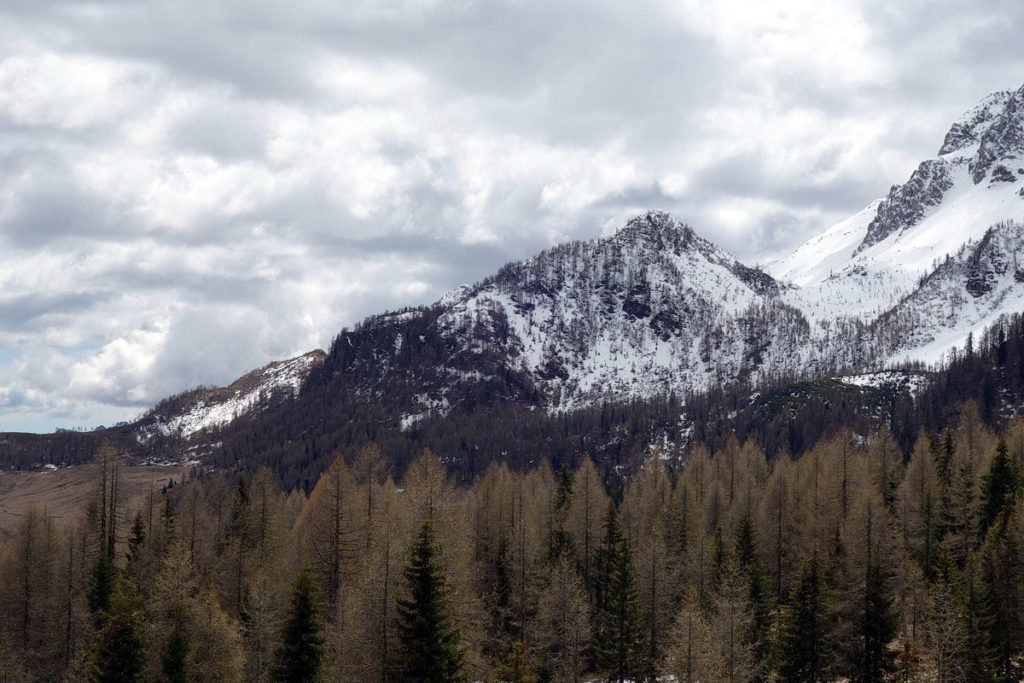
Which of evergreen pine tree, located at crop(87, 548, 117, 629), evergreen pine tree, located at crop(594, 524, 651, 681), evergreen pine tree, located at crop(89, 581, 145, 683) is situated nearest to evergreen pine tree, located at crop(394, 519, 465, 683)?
evergreen pine tree, located at crop(89, 581, 145, 683)

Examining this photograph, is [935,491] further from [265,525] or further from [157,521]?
[157,521]

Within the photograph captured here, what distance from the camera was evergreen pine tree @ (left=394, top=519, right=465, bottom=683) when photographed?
149 ft

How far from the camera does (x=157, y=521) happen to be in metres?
96.4

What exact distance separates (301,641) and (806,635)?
2866cm

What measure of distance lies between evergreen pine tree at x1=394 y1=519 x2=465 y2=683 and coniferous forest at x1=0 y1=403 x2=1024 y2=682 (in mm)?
109

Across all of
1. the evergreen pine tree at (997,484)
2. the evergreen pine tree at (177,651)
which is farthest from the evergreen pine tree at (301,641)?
the evergreen pine tree at (997,484)

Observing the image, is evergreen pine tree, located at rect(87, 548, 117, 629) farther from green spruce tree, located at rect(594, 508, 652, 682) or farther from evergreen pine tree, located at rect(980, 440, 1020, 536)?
evergreen pine tree, located at rect(980, 440, 1020, 536)

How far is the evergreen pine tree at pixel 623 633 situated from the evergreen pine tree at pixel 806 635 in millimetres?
12028

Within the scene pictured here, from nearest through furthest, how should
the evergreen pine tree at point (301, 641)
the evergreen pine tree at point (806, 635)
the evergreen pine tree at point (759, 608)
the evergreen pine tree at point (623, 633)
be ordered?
the evergreen pine tree at point (301, 641), the evergreen pine tree at point (806, 635), the evergreen pine tree at point (759, 608), the evergreen pine tree at point (623, 633)

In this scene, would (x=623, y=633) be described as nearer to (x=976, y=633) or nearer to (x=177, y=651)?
(x=976, y=633)

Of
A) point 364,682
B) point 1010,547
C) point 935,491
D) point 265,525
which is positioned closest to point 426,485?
point 364,682

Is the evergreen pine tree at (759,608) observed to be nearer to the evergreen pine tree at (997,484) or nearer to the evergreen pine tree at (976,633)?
the evergreen pine tree at (976,633)

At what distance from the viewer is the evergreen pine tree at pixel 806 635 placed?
5138cm

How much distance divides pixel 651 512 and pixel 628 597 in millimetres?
30488
